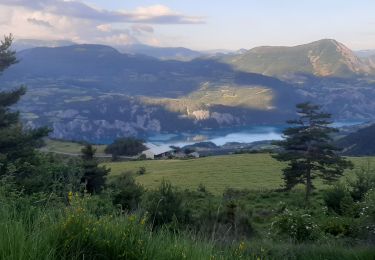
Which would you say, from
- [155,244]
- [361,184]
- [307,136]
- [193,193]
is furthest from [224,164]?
[155,244]

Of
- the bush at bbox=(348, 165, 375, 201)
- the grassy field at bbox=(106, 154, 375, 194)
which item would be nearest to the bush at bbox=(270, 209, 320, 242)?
the bush at bbox=(348, 165, 375, 201)

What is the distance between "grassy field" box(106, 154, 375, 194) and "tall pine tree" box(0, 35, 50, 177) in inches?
316

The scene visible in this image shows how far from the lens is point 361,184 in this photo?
1838 cm

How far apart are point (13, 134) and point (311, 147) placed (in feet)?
50.2

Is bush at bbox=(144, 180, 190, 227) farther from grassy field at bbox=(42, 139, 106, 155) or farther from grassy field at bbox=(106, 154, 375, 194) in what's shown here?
grassy field at bbox=(42, 139, 106, 155)

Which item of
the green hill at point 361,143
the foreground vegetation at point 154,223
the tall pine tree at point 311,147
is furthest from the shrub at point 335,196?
the green hill at point 361,143

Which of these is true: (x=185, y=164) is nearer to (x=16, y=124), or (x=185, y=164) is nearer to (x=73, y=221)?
(x=16, y=124)

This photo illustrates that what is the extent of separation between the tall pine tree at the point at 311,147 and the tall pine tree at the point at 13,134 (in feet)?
39.1

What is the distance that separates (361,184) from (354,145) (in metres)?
87.5

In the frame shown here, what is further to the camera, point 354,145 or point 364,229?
point 354,145

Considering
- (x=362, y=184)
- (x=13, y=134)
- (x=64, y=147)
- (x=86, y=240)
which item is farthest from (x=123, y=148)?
(x=86, y=240)

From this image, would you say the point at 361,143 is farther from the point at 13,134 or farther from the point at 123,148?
the point at 13,134

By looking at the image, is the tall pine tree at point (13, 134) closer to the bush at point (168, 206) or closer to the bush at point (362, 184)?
the bush at point (168, 206)

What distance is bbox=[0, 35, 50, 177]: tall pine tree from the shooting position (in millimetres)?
24747
